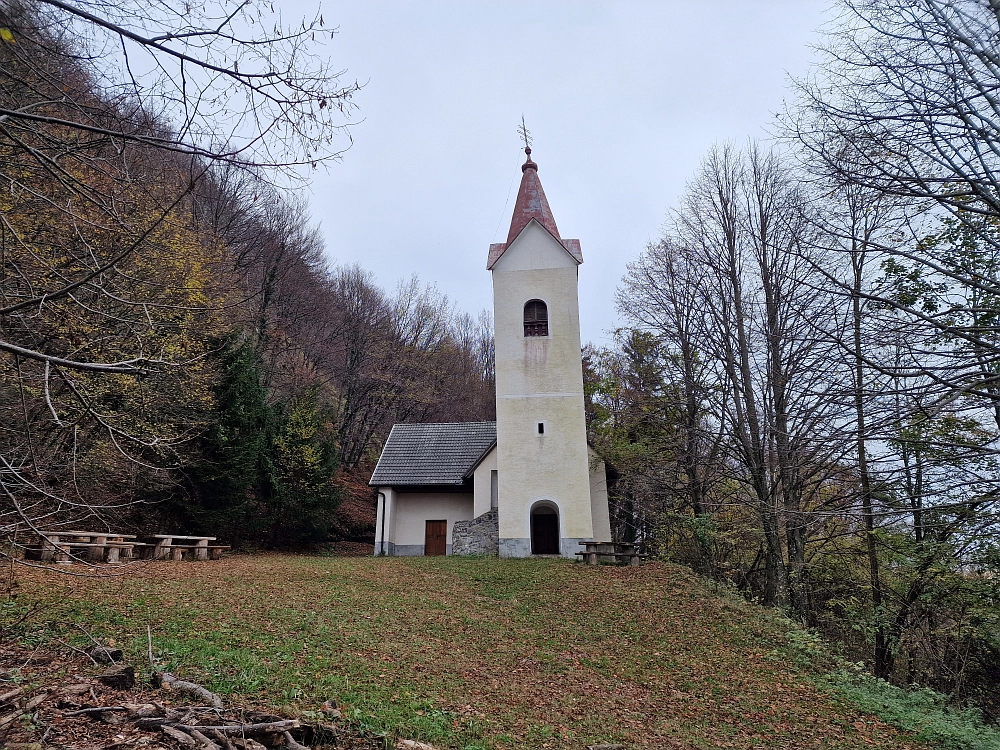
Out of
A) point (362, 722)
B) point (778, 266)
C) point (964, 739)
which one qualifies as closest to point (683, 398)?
point (778, 266)

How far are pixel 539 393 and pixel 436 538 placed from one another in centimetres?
677

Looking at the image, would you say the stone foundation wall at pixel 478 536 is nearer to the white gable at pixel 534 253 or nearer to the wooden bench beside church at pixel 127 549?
the wooden bench beside church at pixel 127 549

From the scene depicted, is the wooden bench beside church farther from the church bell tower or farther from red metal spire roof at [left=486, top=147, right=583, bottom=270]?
red metal spire roof at [left=486, top=147, right=583, bottom=270]

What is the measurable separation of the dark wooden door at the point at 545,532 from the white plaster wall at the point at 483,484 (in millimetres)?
1667

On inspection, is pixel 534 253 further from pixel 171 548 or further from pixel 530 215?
pixel 171 548

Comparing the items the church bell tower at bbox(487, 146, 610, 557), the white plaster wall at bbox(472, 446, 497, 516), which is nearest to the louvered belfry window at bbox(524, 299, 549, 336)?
the church bell tower at bbox(487, 146, 610, 557)

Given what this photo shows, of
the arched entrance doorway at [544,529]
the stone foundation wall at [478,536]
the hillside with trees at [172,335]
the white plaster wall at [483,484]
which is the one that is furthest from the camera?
the white plaster wall at [483,484]

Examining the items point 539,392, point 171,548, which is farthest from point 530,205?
point 171,548

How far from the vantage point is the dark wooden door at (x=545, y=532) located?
20031 mm

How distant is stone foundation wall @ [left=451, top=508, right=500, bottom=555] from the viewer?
19281 mm

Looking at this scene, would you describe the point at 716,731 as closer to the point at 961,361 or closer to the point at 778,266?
the point at 961,361

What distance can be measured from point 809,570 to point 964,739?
7.03 metres

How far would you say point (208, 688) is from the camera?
548cm

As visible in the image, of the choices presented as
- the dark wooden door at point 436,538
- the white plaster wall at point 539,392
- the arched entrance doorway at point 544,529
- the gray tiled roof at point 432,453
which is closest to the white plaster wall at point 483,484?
the gray tiled roof at point 432,453
